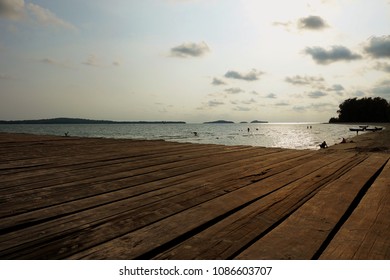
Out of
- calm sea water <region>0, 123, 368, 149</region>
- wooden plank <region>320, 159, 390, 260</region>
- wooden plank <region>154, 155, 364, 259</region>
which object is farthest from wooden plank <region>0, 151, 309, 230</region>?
calm sea water <region>0, 123, 368, 149</region>

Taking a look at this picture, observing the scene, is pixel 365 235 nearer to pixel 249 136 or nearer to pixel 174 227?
pixel 174 227

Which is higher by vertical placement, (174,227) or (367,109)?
(367,109)

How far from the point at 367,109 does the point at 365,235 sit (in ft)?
441

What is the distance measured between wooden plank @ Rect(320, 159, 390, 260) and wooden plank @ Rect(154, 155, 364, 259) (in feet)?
1.12

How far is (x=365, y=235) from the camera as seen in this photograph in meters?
1.51

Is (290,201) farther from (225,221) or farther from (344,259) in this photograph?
(344,259)

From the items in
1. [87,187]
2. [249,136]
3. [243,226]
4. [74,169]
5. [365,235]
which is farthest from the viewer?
[249,136]

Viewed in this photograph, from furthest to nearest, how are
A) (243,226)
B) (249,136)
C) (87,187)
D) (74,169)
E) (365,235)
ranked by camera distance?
(249,136), (74,169), (87,187), (243,226), (365,235)

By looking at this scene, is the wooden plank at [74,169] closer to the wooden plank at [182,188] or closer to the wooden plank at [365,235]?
the wooden plank at [182,188]

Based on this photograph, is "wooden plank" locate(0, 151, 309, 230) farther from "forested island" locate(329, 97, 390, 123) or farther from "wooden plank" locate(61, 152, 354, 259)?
"forested island" locate(329, 97, 390, 123)

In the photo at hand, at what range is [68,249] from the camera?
1330 millimetres

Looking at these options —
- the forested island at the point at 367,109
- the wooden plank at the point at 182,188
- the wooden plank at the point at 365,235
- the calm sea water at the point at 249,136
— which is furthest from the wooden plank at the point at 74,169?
the forested island at the point at 367,109

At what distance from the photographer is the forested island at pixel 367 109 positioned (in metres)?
114

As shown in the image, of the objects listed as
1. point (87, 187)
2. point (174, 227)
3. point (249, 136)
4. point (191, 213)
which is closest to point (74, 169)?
point (87, 187)
